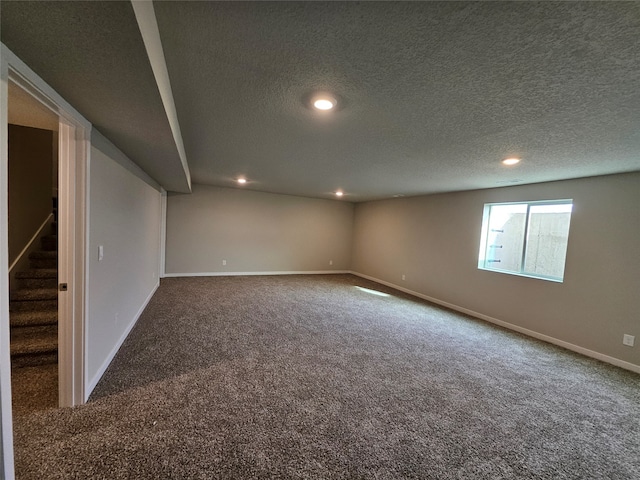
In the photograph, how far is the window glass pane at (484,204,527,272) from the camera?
4.30 metres

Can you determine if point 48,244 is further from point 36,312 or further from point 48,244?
point 36,312

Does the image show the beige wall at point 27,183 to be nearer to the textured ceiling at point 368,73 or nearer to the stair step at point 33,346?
Result: the stair step at point 33,346

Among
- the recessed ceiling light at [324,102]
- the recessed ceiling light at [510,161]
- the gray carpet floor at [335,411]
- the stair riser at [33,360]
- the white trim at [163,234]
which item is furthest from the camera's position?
the white trim at [163,234]

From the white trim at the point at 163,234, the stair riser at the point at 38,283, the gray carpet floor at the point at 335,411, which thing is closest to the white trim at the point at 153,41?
the gray carpet floor at the point at 335,411

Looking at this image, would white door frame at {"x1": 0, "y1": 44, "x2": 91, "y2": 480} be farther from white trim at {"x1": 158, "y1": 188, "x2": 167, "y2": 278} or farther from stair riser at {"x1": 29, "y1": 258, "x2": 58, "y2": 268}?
white trim at {"x1": 158, "y1": 188, "x2": 167, "y2": 278}

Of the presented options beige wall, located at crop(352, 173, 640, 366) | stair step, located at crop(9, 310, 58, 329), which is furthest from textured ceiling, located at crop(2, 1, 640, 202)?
stair step, located at crop(9, 310, 58, 329)

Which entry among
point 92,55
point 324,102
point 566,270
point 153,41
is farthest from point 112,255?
point 566,270

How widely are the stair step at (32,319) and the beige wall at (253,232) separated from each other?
12.0ft

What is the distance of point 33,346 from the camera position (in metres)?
2.40

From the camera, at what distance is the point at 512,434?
75.0 inches

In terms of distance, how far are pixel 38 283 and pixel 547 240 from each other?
6539 mm

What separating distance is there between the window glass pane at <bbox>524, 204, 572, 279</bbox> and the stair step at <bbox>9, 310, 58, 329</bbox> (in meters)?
6.03

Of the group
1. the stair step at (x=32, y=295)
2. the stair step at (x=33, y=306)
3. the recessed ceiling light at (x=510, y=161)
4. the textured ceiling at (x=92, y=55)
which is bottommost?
the stair step at (x=33, y=306)

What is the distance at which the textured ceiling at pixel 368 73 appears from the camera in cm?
107
